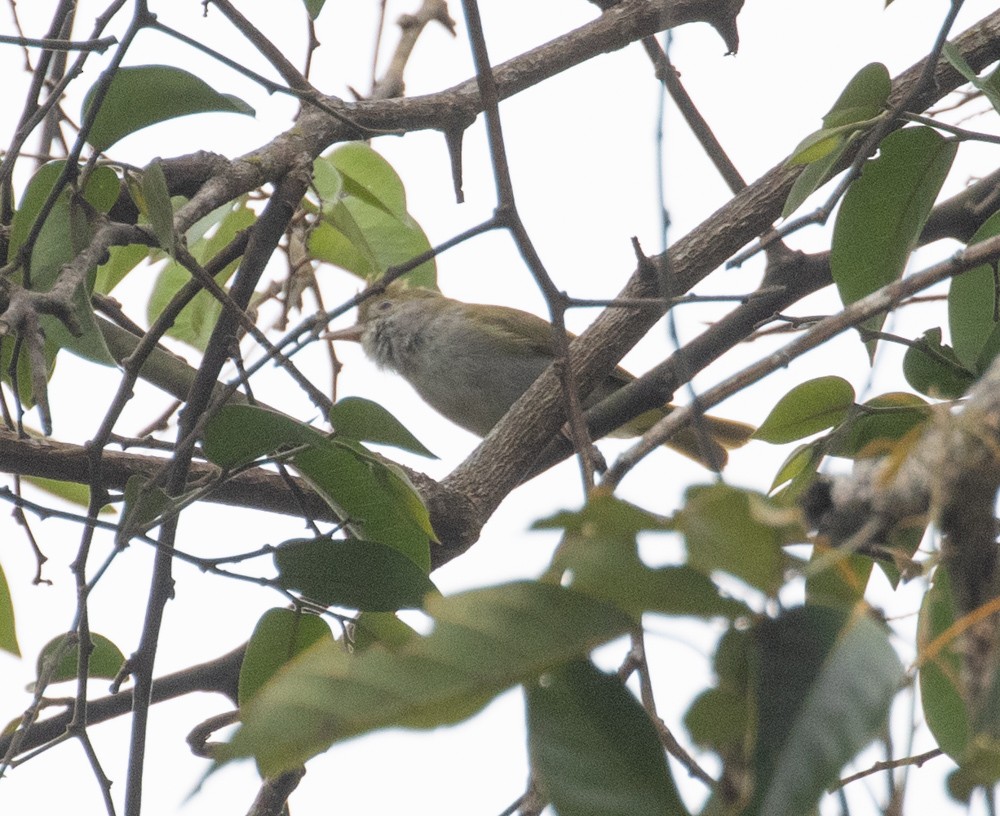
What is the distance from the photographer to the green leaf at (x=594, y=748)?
2.24 feet

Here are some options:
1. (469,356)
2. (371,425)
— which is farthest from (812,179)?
(469,356)

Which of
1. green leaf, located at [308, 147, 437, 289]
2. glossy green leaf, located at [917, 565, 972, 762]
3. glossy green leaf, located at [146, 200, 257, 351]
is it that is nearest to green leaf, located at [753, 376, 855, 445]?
glossy green leaf, located at [917, 565, 972, 762]

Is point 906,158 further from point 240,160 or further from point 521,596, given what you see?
point 521,596

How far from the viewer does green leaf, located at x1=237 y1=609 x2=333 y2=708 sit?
1.58 meters

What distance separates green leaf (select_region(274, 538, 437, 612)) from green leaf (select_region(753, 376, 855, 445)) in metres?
0.56

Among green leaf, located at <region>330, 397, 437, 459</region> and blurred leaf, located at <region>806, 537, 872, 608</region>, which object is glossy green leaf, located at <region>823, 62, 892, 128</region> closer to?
green leaf, located at <region>330, 397, 437, 459</region>

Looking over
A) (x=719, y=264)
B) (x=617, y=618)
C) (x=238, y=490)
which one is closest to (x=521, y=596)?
(x=617, y=618)

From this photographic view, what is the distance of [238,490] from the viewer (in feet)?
6.76

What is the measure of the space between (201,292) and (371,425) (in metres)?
1.13

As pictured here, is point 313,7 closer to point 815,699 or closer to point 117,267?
point 117,267

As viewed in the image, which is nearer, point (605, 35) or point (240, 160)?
point (240, 160)

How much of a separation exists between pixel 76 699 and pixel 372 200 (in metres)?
1.07

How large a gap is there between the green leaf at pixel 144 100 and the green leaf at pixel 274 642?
722 millimetres

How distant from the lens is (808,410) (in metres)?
1.64
